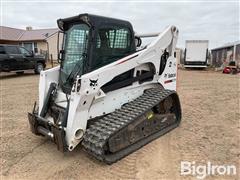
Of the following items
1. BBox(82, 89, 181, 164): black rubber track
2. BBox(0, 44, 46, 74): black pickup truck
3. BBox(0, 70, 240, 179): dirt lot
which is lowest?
BBox(0, 70, 240, 179): dirt lot

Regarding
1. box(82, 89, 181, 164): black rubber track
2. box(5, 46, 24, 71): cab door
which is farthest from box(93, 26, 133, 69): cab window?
box(5, 46, 24, 71): cab door

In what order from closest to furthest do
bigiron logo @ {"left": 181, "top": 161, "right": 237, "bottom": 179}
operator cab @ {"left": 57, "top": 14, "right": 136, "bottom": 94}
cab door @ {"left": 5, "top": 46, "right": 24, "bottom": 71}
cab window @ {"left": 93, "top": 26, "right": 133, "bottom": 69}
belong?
bigiron logo @ {"left": 181, "top": 161, "right": 237, "bottom": 179}
operator cab @ {"left": 57, "top": 14, "right": 136, "bottom": 94}
cab window @ {"left": 93, "top": 26, "right": 133, "bottom": 69}
cab door @ {"left": 5, "top": 46, "right": 24, "bottom": 71}

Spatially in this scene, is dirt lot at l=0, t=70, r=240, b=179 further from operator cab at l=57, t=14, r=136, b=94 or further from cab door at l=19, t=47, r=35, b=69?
cab door at l=19, t=47, r=35, b=69

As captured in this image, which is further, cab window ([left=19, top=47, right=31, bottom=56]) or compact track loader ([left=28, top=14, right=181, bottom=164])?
cab window ([left=19, top=47, right=31, bottom=56])

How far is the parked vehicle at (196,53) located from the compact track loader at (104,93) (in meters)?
19.5

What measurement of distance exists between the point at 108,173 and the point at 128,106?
1.40 m

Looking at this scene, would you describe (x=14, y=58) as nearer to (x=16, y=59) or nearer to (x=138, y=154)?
(x=16, y=59)

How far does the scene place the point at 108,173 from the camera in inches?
146

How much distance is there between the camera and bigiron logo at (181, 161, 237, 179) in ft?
12.0

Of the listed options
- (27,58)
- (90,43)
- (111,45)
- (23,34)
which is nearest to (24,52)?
(27,58)

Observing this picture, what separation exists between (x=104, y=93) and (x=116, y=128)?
2.38 feet

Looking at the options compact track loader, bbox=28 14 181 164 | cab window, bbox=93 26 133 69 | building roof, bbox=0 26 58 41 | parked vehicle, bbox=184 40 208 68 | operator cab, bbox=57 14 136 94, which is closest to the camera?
compact track loader, bbox=28 14 181 164

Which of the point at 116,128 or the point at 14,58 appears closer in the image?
the point at 116,128

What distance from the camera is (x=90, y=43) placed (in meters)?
4.31
